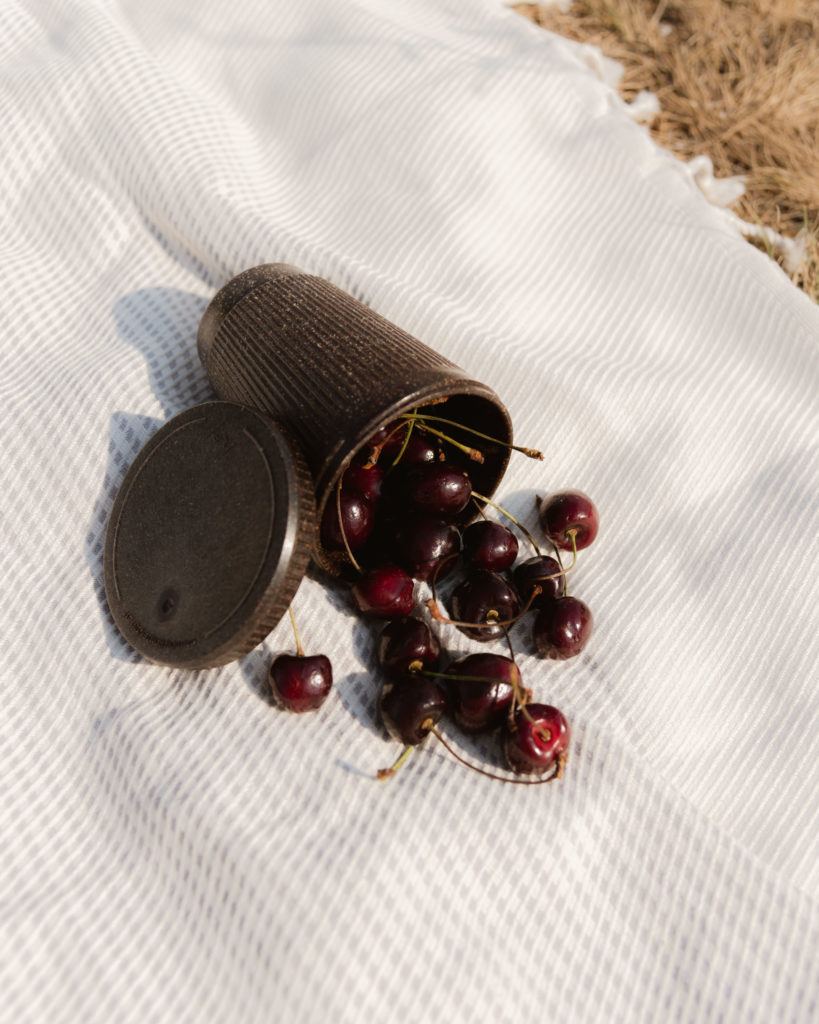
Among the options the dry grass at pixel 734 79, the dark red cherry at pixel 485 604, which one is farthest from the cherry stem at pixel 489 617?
the dry grass at pixel 734 79

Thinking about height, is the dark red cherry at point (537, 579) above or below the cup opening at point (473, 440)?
below

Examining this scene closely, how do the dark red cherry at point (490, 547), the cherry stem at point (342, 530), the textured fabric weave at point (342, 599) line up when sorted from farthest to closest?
1. the dark red cherry at point (490, 547)
2. the cherry stem at point (342, 530)
3. the textured fabric weave at point (342, 599)

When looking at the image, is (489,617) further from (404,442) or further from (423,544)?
(404,442)

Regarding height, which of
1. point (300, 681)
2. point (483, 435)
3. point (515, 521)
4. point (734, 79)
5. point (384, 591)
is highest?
point (734, 79)

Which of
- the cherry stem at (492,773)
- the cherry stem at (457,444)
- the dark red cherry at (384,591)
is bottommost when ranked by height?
the cherry stem at (492,773)

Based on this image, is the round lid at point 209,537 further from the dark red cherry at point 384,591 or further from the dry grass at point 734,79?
the dry grass at point 734,79

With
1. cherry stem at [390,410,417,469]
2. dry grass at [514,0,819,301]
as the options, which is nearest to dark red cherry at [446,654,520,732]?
cherry stem at [390,410,417,469]

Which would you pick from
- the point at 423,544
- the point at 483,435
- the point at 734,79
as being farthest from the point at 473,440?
the point at 734,79

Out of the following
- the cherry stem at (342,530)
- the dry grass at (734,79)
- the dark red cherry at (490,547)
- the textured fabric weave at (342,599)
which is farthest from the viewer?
the dry grass at (734,79)
